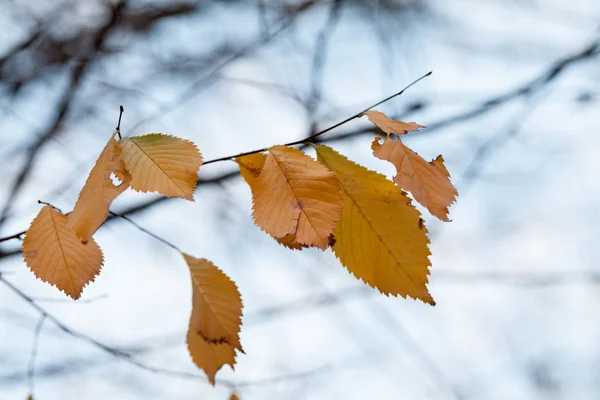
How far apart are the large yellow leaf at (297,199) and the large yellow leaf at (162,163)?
76mm

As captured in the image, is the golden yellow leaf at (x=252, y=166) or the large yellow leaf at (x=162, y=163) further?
the golden yellow leaf at (x=252, y=166)

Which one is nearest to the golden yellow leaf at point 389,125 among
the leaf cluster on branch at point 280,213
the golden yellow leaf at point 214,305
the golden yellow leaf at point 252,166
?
the leaf cluster on branch at point 280,213

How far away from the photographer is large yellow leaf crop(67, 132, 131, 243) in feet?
1.57

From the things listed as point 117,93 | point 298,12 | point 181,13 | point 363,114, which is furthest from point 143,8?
point 363,114

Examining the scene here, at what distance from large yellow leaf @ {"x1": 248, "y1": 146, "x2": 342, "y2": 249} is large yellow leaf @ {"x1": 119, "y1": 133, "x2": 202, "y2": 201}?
0.08 m

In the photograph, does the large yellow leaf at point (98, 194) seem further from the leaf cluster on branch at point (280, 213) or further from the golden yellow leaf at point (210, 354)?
the golden yellow leaf at point (210, 354)

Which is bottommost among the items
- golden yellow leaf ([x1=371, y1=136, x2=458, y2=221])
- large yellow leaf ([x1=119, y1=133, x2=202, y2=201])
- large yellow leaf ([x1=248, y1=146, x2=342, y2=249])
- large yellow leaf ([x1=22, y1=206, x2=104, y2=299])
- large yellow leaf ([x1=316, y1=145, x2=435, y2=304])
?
large yellow leaf ([x1=22, y1=206, x2=104, y2=299])

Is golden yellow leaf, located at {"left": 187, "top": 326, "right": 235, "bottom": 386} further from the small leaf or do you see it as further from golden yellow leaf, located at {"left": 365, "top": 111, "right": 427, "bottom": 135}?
golden yellow leaf, located at {"left": 365, "top": 111, "right": 427, "bottom": 135}

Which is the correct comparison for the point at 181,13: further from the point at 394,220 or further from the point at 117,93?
the point at 394,220

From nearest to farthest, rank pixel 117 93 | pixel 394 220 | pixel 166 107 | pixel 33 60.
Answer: pixel 394 220, pixel 166 107, pixel 117 93, pixel 33 60

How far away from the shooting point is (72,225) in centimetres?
49

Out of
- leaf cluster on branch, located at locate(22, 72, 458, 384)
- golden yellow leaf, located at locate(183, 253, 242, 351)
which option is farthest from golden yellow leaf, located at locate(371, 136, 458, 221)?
golden yellow leaf, located at locate(183, 253, 242, 351)

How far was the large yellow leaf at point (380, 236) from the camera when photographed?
0.58 metres

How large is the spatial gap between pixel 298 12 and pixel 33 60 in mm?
1109
